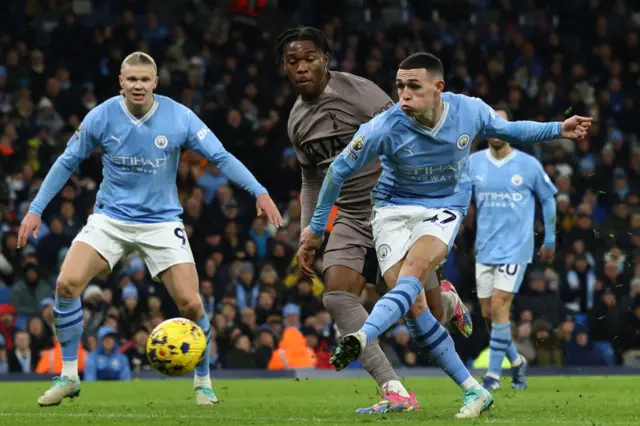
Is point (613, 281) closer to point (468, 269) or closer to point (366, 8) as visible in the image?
point (468, 269)

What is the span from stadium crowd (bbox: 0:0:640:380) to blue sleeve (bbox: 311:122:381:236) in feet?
25.9

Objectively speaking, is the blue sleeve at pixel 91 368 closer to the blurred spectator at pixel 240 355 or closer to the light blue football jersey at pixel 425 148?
the blurred spectator at pixel 240 355

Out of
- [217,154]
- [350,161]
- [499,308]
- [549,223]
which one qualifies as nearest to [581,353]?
[499,308]

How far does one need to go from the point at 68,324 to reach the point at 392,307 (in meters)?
3.03

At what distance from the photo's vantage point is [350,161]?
8125 millimetres

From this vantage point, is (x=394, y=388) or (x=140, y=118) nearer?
(x=394, y=388)

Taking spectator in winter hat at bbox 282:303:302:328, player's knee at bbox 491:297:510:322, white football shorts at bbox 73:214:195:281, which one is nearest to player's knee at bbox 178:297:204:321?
white football shorts at bbox 73:214:195:281

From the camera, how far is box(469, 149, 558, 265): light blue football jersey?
1311 centimetres

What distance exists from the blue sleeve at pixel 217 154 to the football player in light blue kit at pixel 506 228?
13.7ft

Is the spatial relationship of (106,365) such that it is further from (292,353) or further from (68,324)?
(68,324)

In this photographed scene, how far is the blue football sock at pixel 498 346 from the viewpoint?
12688mm

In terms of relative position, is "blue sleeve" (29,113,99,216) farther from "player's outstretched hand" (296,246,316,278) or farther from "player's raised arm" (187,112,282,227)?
"player's outstretched hand" (296,246,316,278)

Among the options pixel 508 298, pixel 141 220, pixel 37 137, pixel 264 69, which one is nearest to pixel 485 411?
pixel 141 220

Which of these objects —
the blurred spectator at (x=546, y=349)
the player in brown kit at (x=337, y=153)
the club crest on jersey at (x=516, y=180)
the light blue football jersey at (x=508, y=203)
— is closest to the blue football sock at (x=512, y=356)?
the light blue football jersey at (x=508, y=203)
